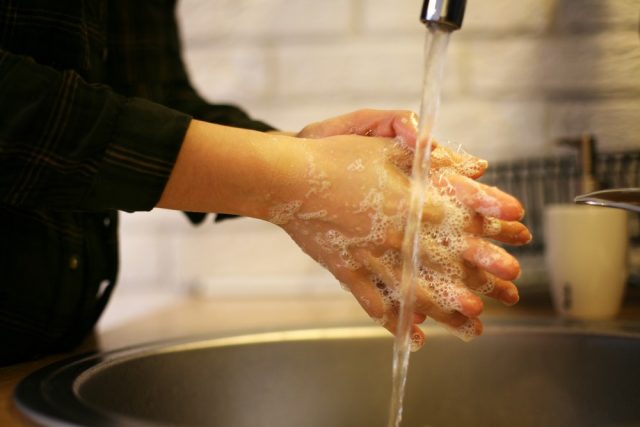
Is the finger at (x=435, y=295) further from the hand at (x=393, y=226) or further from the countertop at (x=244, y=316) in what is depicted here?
the countertop at (x=244, y=316)

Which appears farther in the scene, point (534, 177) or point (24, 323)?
point (534, 177)

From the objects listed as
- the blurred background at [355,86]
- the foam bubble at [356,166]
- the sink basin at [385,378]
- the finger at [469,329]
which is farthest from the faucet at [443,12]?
the blurred background at [355,86]

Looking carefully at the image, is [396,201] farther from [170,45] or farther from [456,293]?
[170,45]

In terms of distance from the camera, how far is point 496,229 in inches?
20.1

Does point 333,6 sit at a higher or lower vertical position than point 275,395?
higher

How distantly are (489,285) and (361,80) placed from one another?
0.57 m

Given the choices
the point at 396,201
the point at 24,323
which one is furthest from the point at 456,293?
the point at 24,323

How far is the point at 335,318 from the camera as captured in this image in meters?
0.77

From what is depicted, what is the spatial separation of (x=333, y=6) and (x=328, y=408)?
2.00 ft

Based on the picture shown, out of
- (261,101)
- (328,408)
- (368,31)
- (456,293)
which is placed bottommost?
(328,408)

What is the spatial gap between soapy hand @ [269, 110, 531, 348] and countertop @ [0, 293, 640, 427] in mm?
169

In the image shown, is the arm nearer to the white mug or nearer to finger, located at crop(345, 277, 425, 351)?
finger, located at crop(345, 277, 425, 351)

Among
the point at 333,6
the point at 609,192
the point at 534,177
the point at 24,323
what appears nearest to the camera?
the point at 609,192

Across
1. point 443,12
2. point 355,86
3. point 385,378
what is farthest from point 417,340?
point 355,86
